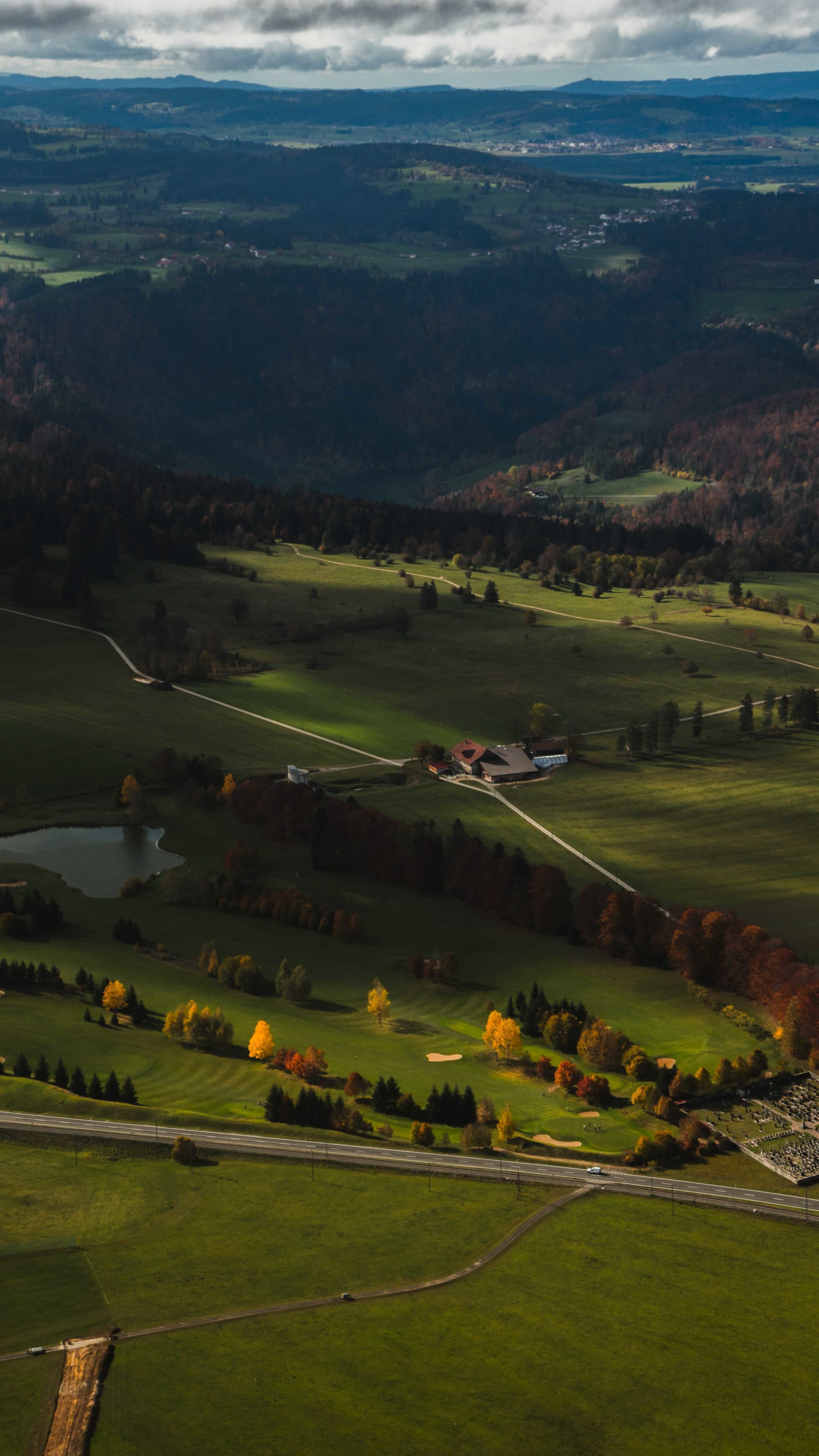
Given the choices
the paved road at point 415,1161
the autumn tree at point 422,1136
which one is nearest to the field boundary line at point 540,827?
the paved road at point 415,1161

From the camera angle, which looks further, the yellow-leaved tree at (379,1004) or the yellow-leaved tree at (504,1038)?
the yellow-leaved tree at (379,1004)

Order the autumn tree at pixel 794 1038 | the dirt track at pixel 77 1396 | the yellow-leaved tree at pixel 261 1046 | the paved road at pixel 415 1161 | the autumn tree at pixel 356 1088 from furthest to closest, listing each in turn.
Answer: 1. the autumn tree at pixel 794 1038
2. the yellow-leaved tree at pixel 261 1046
3. the autumn tree at pixel 356 1088
4. the paved road at pixel 415 1161
5. the dirt track at pixel 77 1396

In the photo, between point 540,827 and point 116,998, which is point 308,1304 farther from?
point 540,827

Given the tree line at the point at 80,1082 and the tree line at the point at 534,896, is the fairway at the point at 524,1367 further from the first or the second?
the tree line at the point at 534,896

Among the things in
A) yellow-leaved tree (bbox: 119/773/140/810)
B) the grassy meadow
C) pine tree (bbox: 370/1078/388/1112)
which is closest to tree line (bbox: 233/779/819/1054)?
the grassy meadow

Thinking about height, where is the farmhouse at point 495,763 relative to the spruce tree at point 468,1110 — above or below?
above

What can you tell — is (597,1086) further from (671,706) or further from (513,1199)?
(671,706)

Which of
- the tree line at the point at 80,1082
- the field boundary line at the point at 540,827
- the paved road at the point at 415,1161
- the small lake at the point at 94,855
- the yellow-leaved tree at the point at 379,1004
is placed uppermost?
the tree line at the point at 80,1082

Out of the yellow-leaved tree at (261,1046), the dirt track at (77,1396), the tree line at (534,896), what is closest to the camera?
the dirt track at (77,1396)

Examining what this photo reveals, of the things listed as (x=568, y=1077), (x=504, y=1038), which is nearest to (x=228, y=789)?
(x=504, y=1038)
